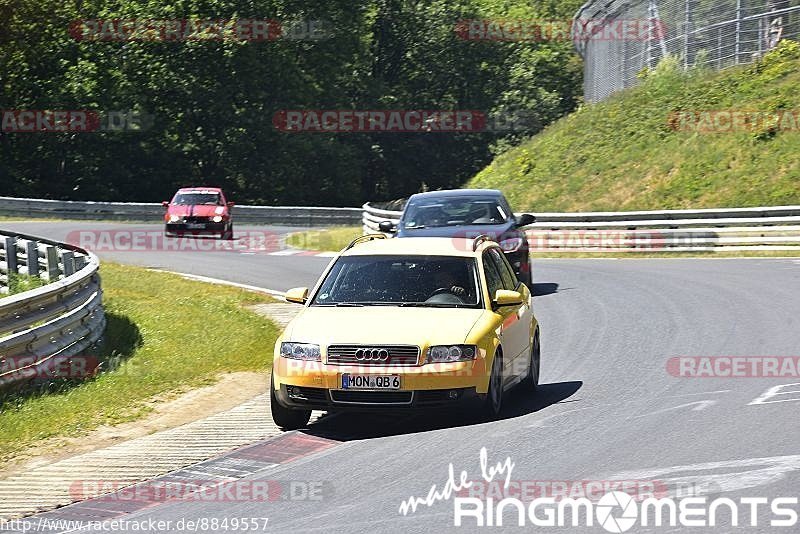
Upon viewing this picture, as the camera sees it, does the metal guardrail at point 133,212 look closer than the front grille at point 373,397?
No

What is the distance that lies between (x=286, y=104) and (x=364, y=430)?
193ft

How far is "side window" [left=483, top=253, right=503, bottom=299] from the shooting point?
11.9 m

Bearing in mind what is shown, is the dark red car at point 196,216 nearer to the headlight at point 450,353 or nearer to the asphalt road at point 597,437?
the asphalt road at point 597,437

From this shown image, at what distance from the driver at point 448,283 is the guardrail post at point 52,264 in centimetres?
1116

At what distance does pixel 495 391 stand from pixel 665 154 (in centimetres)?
3102

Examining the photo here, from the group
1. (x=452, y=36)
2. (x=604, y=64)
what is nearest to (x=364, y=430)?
(x=604, y=64)

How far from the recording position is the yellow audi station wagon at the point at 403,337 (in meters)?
10.4
